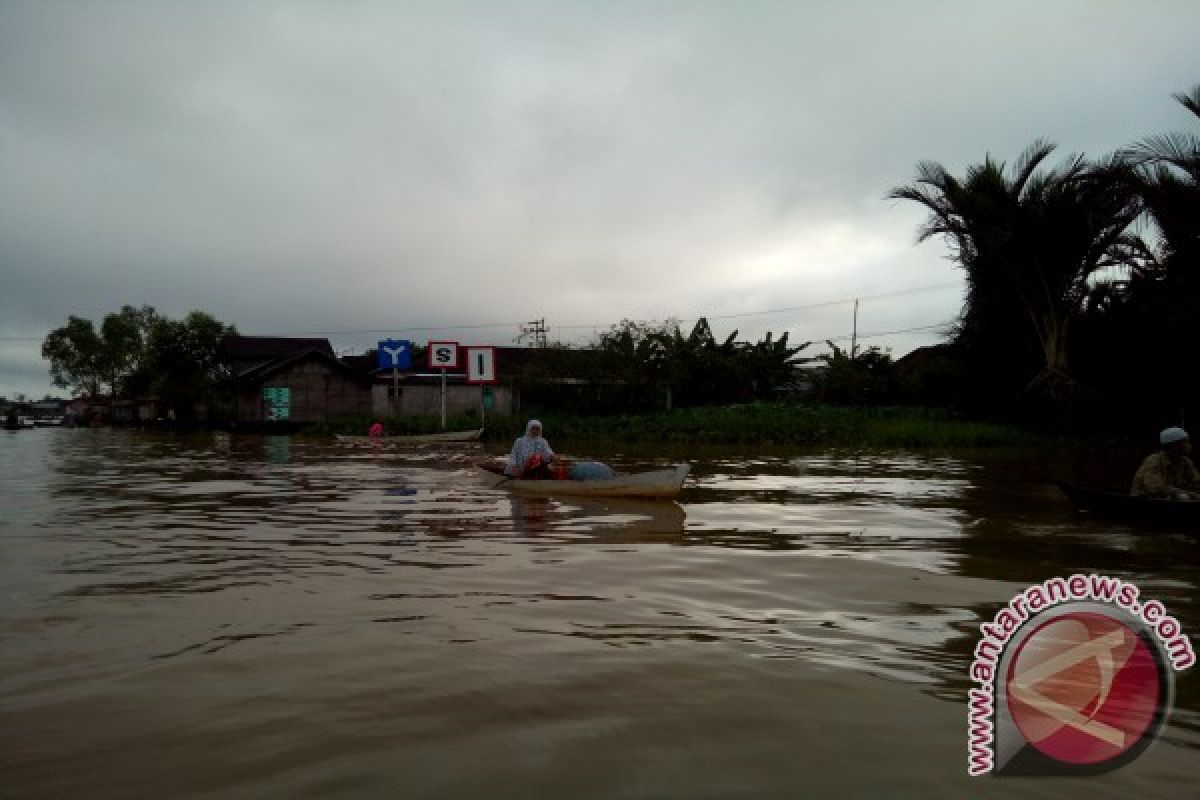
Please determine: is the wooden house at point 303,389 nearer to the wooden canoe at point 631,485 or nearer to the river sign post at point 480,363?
the river sign post at point 480,363

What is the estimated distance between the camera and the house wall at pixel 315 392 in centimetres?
3669

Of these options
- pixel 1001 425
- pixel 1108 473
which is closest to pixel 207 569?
pixel 1108 473

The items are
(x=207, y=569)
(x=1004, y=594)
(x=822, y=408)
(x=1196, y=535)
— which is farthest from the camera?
(x=822, y=408)

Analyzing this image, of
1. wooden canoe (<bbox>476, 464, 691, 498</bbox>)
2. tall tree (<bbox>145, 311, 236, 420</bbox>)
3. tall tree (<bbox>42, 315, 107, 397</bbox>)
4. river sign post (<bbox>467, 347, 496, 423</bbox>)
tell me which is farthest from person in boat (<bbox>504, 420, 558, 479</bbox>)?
tall tree (<bbox>42, 315, 107, 397</bbox>)

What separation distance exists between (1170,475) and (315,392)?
33792 mm

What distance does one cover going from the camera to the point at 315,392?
36938mm

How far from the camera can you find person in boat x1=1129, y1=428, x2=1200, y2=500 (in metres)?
8.74

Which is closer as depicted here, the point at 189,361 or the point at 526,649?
the point at 526,649

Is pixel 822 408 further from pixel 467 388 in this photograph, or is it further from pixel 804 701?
pixel 804 701

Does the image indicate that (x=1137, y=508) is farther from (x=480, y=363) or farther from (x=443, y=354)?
(x=443, y=354)

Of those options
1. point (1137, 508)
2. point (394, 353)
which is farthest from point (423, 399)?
point (1137, 508)

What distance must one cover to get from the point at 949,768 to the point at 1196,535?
7.06 m

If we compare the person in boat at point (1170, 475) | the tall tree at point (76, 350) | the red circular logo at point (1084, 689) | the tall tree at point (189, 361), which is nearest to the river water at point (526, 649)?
the red circular logo at point (1084, 689)

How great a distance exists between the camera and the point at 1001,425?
24.7 metres
